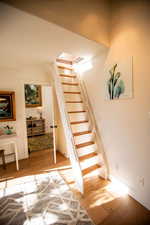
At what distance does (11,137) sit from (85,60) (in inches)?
97.2

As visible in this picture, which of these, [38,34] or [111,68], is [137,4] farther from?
[38,34]

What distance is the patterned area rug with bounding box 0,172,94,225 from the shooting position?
1.49 meters

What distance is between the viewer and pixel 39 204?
1.72 m

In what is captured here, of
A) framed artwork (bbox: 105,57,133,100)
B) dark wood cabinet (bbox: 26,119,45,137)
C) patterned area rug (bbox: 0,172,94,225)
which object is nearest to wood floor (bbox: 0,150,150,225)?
patterned area rug (bbox: 0,172,94,225)

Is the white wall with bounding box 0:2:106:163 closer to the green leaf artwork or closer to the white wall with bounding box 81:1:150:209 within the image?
the white wall with bounding box 81:1:150:209

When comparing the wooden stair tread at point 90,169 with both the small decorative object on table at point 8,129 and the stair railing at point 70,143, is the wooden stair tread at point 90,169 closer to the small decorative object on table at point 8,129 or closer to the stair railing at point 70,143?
the stair railing at point 70,143

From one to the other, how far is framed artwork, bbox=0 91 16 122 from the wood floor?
1.26 metres

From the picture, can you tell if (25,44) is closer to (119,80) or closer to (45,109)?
(119,80)

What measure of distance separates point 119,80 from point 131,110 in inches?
20.6

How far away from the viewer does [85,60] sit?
2.63 m

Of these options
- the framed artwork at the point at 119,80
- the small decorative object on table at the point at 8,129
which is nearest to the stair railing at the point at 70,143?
the framed artwork at the point at 119,80

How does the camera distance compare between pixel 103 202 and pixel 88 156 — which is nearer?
pixel 103 202

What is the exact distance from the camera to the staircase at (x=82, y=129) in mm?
2199

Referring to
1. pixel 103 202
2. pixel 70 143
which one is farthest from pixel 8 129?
pixel 103 202
